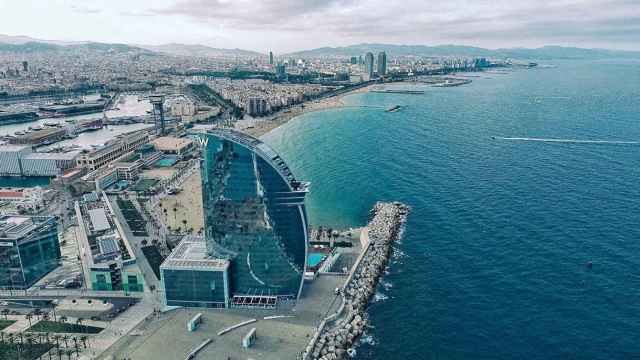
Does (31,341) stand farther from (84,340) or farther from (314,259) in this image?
(314,259)

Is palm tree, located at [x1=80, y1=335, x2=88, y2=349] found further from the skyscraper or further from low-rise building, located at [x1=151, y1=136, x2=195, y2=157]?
low-rise building, located at [x1=151, y1=136, x2=195, y2=157]

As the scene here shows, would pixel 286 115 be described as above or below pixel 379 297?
above

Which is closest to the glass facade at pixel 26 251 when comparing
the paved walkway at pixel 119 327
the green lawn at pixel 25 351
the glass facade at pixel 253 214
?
the green lawn at pixel 25 351

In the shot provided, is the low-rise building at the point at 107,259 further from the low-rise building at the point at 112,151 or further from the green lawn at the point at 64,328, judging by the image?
the low-rise building at the point at 112,151

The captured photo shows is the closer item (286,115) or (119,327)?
(119,327)

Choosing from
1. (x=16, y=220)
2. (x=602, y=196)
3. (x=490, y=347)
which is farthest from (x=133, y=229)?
(x=602, y=196)

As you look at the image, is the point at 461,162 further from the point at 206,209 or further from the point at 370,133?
the point at 206,209

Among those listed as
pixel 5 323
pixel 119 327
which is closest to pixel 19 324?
pixel 5 323

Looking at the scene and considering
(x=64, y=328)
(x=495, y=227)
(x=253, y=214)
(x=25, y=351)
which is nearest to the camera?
(x=25, y=351)
